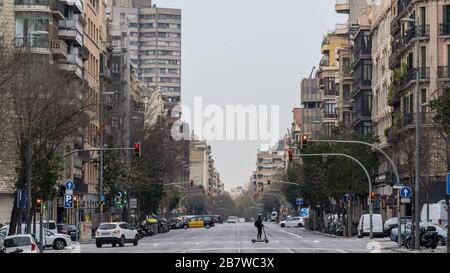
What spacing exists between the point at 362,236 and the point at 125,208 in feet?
86.7

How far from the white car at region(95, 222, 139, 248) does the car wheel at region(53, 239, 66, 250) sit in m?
2.92

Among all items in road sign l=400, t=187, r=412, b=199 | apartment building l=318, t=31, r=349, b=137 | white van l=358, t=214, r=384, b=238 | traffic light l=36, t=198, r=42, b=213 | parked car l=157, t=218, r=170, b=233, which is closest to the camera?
road sign l=400, t=187, r=412, b=199

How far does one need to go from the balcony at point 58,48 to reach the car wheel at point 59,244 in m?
33.1

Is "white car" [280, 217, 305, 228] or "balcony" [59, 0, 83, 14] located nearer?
"balcony" [59, 0, 83, 14]

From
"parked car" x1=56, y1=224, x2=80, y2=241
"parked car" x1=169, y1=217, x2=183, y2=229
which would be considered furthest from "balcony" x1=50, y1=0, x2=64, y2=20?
"parked car" x1=169, y1=217, x2=183, y2=229

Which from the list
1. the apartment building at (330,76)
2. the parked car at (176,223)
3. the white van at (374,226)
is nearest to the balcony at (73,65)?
the white van at (374,226)

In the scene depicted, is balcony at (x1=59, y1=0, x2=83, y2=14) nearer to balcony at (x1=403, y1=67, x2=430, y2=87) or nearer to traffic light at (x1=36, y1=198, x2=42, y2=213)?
balcony at (x1=403, y1=67, x2=430, y2=87)

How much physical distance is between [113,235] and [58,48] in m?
31.6

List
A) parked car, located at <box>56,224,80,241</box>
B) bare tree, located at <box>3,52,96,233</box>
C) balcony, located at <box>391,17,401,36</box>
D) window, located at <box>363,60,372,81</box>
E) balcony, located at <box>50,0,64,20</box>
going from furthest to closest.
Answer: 1. window, located at <box>363,60,372,81</box>
2. balcony, located at <box>391,17,401,36</box>
3. balcony, located at <box>50,0,64,20</box>
4. parked car, located at <box>56,224,80,241</box>
5. bare tree, located at <box>3,52,96,233</box>

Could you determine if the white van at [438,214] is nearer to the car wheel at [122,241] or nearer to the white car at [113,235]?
the white car at [113,235]

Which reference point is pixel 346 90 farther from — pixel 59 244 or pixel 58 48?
pixel 59 244

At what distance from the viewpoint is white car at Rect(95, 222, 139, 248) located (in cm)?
6259

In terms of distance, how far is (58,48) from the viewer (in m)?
90.8
